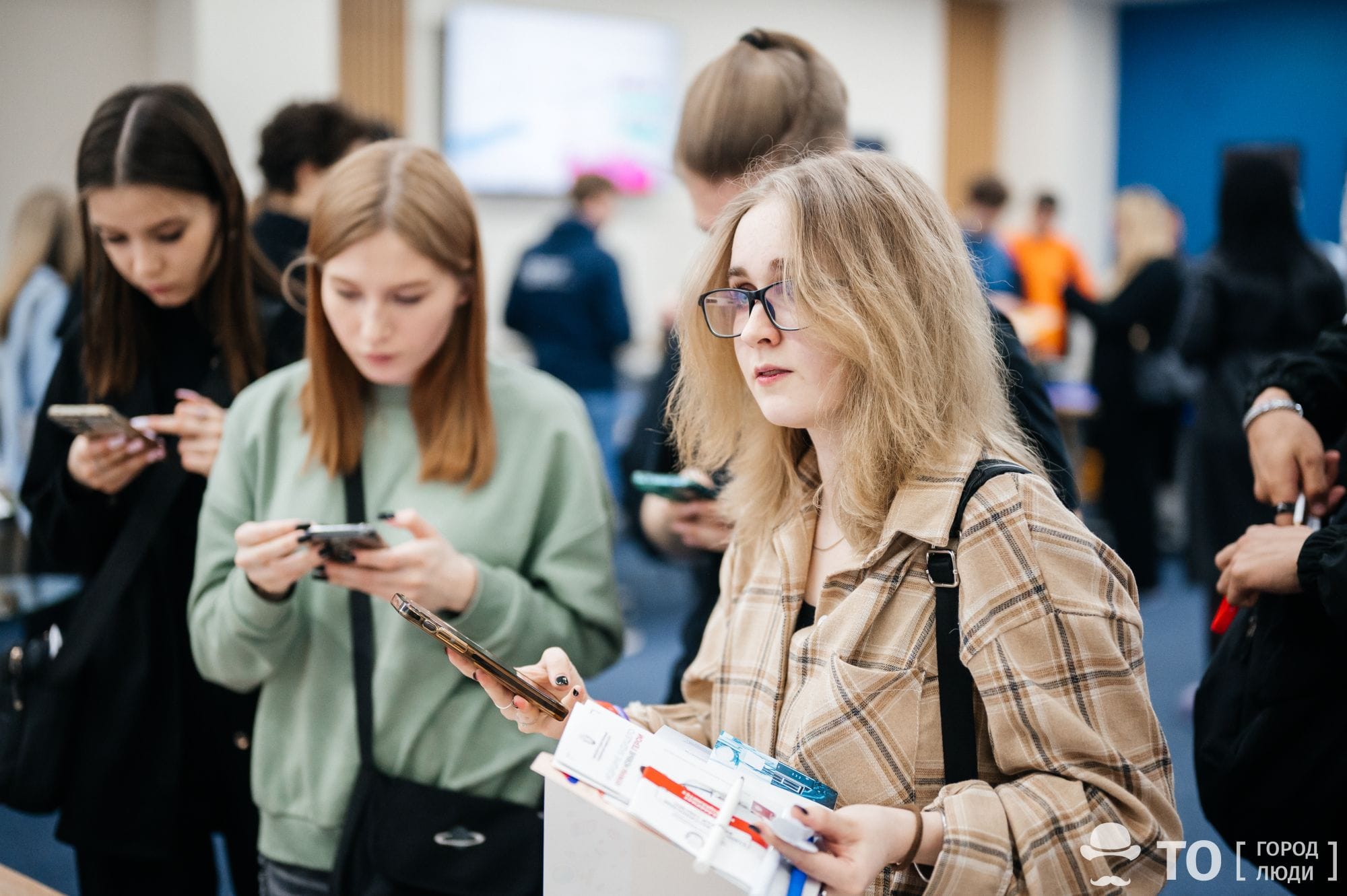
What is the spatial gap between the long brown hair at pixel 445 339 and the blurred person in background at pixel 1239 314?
311cm

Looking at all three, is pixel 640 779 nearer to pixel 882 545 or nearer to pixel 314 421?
pixel 882 545

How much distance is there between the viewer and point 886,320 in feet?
3.97

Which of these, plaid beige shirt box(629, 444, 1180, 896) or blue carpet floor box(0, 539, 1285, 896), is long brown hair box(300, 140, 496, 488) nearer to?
plaid beige shirt box(629, 444, 1180, 896)

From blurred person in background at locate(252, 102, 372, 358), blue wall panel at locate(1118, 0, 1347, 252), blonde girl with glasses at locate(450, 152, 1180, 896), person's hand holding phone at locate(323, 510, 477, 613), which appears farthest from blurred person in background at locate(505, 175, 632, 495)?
blue wall panel at locate(1118, 0, 1347, 252)

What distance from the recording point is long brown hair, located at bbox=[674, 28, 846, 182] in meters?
1.83

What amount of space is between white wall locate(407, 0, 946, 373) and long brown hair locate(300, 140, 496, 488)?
4674 millimetres

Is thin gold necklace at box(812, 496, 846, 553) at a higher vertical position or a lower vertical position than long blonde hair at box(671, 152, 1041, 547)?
lower

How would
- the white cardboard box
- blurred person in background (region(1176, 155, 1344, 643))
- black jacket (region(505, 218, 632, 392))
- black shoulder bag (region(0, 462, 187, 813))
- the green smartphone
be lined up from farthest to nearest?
black jacket (region(505, 218, 632, 392)), blurred person in background (region(1176, 155, 1344, 643)), black shoulder bag (region(0, 462, 187, 813)), the green smartphone, the white cardboard box

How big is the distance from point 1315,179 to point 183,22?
894cm

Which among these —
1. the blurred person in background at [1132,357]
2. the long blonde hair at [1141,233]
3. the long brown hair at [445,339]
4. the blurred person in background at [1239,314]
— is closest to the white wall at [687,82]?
the long blonde hair at [1141,233]

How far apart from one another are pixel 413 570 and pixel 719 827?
28.3 inches

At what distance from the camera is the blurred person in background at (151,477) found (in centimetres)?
199

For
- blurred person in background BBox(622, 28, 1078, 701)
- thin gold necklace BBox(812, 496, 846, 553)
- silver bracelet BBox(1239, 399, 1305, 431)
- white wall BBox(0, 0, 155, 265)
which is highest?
white wall BBox(0, 0, 155, 265)

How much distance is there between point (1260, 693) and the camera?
5.26ft
